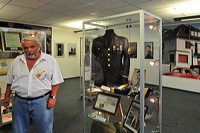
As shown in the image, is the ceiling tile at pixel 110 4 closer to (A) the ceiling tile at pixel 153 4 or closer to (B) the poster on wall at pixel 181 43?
(A) the ceiling tile at pixel 153 4

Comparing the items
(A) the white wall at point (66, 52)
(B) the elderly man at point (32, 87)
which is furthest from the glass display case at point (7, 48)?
(A) the white wall at point (66, 52)

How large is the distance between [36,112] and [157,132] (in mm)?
1581

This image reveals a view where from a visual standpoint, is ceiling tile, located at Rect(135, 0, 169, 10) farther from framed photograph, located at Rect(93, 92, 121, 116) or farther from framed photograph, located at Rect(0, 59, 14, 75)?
framed photograph, located at Rect(0, 59, 14, 75)

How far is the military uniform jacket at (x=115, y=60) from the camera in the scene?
6.11 feet

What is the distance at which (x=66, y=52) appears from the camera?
8.32m

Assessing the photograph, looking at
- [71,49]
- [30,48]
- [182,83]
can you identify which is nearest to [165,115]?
[182,83]

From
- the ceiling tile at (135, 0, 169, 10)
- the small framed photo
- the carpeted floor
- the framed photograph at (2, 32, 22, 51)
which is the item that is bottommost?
the carpeted floor

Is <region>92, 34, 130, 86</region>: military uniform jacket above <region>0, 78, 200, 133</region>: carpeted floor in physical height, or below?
above

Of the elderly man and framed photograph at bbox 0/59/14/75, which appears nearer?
the elderly man

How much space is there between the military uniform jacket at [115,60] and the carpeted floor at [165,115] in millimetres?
320

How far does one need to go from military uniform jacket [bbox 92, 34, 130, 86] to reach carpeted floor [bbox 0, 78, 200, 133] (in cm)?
32

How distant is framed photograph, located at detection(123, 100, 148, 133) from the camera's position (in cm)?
163

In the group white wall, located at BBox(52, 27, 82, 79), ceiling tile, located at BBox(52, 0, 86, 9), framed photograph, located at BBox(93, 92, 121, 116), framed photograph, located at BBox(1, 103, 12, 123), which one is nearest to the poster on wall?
ceiling tile, located at BBox(52, 0, 86, 9)

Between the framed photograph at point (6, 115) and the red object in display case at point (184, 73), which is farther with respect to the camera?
the red object in display case at point (184, 73)
